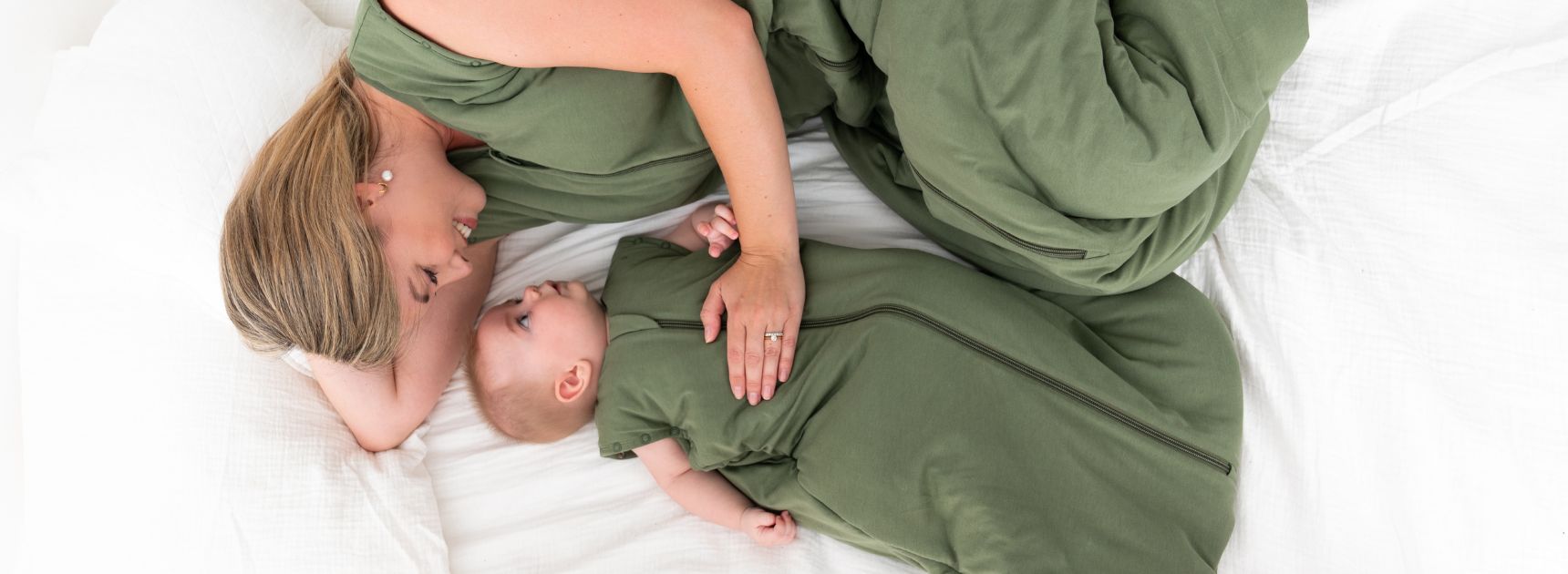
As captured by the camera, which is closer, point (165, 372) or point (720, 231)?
point (165, 372)

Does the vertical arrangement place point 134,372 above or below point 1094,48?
below

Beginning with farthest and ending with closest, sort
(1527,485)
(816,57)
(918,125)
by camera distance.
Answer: (816,57) < (918,125) < (1527,485)

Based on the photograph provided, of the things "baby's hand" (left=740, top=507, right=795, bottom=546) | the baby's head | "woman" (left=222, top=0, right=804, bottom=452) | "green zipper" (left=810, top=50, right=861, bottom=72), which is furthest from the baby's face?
"green zipper" (left=810, top=50, right=861, bottom=72)

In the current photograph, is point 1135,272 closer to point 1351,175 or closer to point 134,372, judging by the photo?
point 1351,175

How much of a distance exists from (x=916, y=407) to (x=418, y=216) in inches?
26.3

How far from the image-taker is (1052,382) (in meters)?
1.19

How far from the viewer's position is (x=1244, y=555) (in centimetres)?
116

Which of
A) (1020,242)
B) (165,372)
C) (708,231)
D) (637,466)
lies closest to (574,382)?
(637,466)

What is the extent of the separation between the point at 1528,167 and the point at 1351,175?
17 cm

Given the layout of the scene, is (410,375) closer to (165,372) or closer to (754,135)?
(165,372)

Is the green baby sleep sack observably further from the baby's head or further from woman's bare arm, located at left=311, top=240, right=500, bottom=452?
woman's bare arm, located at left=311, top=240, right=500, bottom=452

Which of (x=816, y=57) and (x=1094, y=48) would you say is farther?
(x=816, y=57)

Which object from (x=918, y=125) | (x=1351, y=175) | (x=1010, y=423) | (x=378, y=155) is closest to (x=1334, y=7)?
(x=1351, y=175)

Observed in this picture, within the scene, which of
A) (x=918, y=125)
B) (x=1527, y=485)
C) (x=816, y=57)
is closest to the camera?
(x=1527, y=485)
